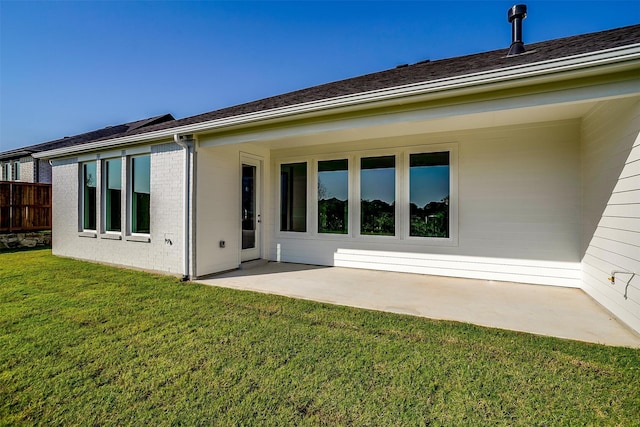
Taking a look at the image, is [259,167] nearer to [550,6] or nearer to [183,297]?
[183,297]

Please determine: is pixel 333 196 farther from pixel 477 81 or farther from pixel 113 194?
pixel 113 194

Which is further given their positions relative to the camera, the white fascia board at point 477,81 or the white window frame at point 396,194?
the white window frame at point 396,194

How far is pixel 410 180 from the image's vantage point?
5914mm

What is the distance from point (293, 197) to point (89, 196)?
5026mm

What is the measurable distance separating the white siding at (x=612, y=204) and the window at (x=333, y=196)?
402cm

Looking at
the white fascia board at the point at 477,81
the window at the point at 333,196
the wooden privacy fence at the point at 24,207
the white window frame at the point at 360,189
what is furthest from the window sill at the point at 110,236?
the wooden privacy fence at the point at 24,207

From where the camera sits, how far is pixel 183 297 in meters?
4.32

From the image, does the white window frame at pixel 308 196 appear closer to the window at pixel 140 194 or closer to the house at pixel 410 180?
the house at pixel 410 180

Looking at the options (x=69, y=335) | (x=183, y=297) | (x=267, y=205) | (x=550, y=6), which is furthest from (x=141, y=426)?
(x=550, y=6)

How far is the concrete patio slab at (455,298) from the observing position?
3.22 m

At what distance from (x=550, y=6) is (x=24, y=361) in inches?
437

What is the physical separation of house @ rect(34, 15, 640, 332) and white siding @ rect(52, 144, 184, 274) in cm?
4

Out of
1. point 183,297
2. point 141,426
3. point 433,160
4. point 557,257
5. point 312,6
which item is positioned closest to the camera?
point 141,426

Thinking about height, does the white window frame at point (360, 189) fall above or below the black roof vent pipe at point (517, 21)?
below
